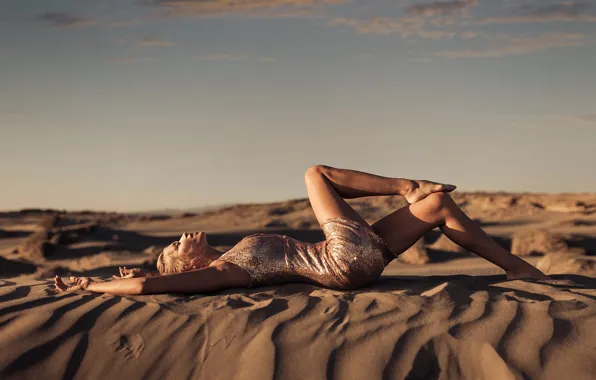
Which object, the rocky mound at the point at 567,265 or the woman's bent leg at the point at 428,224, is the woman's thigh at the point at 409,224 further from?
the rocky mound at the point at 567,265

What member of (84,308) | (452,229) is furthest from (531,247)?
(84,308)

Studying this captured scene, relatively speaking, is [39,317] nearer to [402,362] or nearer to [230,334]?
[230,334]

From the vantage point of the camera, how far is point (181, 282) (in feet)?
16.5

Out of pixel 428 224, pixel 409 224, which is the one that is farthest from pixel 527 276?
pixel 409 224

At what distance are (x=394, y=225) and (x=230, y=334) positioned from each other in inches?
74.2

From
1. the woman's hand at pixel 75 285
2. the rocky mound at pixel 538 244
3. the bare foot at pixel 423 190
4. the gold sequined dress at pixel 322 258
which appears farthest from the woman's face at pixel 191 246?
the rocky mound at pixel 538 244

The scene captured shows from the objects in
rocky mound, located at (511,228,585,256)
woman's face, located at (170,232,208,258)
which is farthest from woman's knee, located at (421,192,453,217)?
rocky mound, located at (511,228,585,256)

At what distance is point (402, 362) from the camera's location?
3.97 m

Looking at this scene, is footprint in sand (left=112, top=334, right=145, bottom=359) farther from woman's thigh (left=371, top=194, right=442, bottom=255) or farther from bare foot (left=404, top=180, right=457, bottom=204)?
bare foot (left=404, top=180, right=457, bottom=204)

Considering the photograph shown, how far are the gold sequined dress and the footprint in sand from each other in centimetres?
118

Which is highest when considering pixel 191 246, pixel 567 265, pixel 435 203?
pixel 435 203

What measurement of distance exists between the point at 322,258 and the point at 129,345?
163 cm

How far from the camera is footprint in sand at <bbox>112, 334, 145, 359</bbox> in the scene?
4134 millimetres

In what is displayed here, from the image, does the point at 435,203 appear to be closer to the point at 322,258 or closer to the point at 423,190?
the point at 423,190
